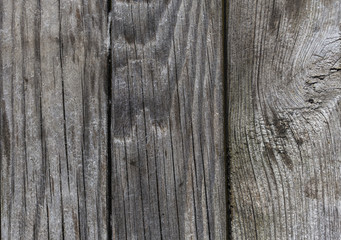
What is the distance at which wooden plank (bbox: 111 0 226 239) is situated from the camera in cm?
129

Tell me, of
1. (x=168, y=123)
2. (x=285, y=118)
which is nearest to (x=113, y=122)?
(x=168, y=123)

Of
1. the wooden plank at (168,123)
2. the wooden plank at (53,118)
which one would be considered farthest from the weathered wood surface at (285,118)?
the wooden plank at (53,118)

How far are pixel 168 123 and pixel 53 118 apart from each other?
17.5 inches

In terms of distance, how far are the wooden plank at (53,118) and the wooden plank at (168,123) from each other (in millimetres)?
85

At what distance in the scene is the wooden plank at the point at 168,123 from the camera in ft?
4.25

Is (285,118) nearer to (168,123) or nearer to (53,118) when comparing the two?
(168,123)

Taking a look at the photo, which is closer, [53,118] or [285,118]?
[285,118]

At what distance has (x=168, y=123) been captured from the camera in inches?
51.1

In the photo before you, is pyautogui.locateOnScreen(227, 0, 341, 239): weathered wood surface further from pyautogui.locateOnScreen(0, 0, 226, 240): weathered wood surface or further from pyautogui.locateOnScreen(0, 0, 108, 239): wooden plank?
pyautogui.locateOnScreen(0, 0, 108, 239): wooden plank

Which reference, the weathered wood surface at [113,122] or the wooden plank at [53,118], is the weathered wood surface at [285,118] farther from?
the wooden plank at [53,118]

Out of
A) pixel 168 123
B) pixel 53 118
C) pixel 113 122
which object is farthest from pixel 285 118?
pixel 53 118

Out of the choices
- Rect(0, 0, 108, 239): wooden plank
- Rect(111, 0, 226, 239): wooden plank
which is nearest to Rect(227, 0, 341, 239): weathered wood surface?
Rect(111, 0, 226, 239): wooden plank

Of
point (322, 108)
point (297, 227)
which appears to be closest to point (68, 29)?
point (322, 108)

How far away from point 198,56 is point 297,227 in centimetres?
73
